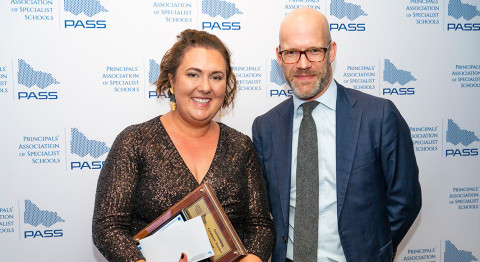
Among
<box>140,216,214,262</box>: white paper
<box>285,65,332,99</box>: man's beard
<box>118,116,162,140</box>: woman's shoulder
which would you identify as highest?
<box>285,65,332,99</box>: man's beard

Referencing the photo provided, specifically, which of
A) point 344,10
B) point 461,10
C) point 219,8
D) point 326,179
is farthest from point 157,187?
point 461,10

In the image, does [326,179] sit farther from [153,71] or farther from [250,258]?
[153,71]

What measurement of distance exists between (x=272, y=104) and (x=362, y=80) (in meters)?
0.74

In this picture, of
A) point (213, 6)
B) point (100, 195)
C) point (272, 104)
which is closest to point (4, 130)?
point (100, 195)

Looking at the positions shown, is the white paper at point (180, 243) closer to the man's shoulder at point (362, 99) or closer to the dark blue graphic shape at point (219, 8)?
the man's shoulder at point (362, 99)

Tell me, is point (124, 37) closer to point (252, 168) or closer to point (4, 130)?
point (4, 130)

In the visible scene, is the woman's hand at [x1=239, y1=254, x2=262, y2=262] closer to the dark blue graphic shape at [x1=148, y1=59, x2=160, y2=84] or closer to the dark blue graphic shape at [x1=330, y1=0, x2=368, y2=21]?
the dark blue graphic shape at [x1=148, y1=59, x2=160, y2=84]

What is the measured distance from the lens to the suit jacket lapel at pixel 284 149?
6.59ft

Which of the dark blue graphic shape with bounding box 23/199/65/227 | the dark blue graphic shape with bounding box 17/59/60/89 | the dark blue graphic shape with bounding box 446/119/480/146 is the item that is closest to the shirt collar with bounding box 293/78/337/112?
the dark blue graphic shape with bounding box 446/119/480/146

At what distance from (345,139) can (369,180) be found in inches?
9.0

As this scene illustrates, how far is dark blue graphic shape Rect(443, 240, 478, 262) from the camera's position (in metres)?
3.25

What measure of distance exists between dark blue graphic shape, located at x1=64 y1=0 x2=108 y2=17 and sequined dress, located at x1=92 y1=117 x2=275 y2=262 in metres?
1.23

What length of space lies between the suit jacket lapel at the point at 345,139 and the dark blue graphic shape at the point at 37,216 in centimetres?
198

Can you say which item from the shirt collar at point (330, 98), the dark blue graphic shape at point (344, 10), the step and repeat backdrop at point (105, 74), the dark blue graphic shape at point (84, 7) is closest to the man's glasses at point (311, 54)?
the shirt collar at point (330, 98)
